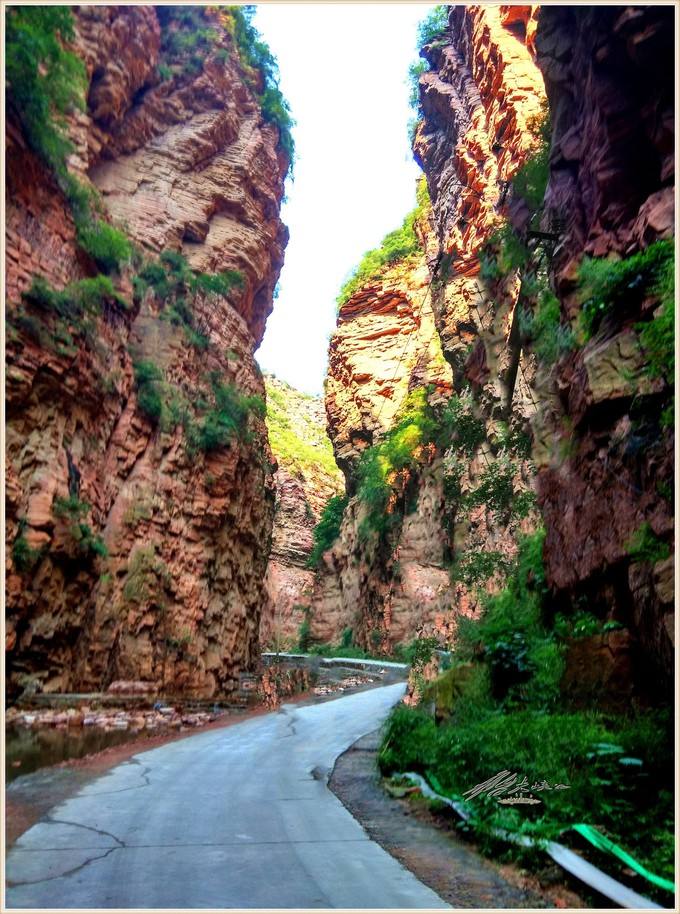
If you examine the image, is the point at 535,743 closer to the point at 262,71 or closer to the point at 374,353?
the point at 262,71

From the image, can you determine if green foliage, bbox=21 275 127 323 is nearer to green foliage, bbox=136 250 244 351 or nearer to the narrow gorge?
the narrow gorge

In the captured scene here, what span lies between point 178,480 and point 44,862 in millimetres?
13668

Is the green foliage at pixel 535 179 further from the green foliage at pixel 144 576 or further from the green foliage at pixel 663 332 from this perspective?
the green foliage at pixel 144 576

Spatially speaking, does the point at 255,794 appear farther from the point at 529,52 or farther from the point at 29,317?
the point at 529,52

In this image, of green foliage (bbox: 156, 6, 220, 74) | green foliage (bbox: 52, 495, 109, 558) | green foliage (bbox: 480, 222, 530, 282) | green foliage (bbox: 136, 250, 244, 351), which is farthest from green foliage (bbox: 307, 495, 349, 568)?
green foliage (bbox: 52, 495, 109, 558)

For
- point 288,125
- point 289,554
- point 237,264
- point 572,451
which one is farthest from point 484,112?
point 289,554

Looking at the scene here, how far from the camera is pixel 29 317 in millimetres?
12656

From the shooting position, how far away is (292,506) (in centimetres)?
5675

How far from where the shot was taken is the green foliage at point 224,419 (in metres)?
19.6

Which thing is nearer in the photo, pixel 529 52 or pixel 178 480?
pixel 178 480

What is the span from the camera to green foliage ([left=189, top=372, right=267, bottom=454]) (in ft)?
64.3

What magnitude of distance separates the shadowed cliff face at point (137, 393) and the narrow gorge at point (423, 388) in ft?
0.30

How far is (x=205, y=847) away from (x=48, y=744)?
530 cm

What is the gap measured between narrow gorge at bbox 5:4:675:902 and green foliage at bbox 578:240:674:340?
0.04m
